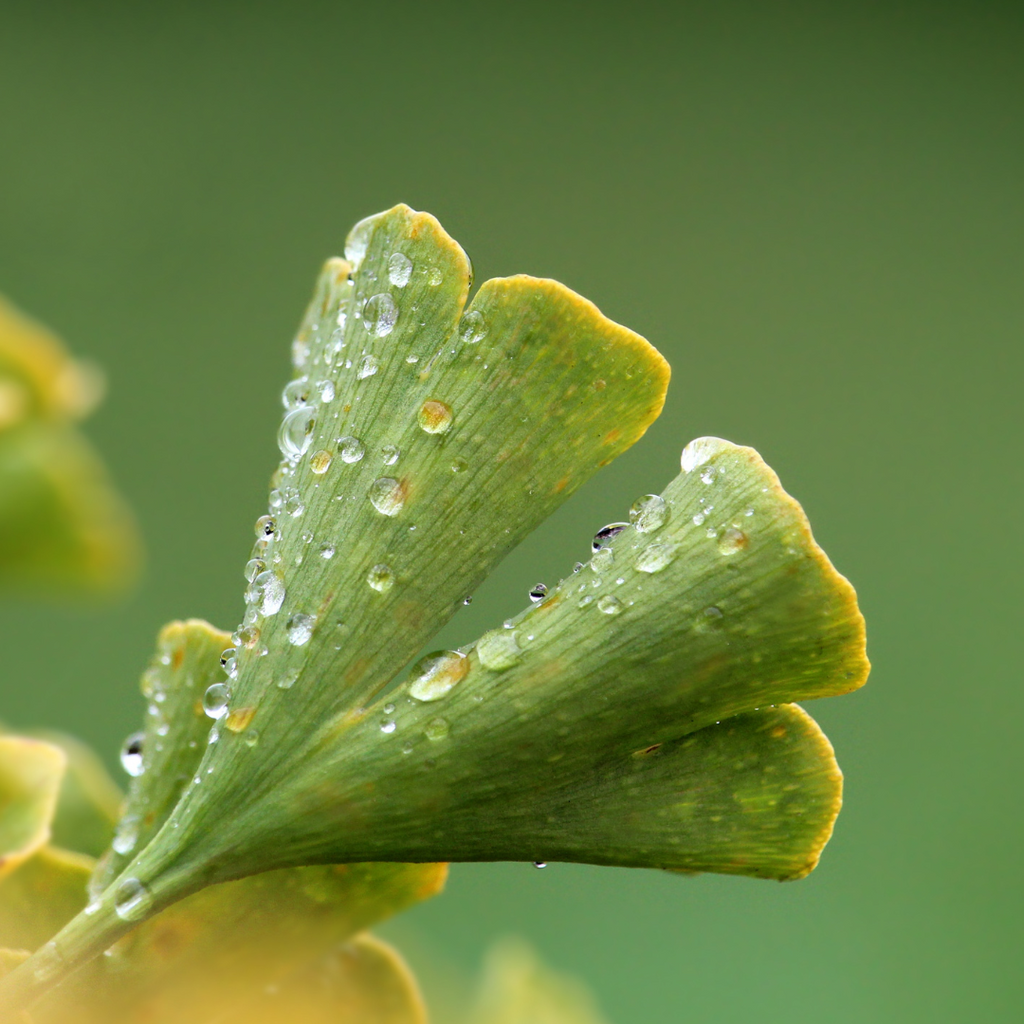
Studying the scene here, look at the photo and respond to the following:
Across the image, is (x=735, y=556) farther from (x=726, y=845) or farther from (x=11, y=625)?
(x=11, y=625)

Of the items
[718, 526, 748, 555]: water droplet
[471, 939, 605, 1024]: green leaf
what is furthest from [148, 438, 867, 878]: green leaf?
[471, 939, 605, 1024]: green leaf

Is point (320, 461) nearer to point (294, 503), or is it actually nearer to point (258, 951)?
point (294, 503)

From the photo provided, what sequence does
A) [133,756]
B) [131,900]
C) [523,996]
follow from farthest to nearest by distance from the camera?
[523,996] < [133,756] < [131,900]

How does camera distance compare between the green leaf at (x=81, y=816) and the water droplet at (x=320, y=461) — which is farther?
the green leaf at (x=81, y=816)

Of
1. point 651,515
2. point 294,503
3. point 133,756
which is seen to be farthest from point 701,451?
point 133,756

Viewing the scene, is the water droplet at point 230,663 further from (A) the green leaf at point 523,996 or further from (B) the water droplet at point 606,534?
(A) the green leaf at point 523,996

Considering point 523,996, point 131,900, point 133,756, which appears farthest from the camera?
point 523,996

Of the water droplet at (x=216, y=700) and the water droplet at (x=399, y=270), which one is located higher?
the water droplet at (x=399, y=270)

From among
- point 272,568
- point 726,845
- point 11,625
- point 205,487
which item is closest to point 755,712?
point 726,845

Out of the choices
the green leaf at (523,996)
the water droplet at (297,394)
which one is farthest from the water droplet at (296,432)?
the green leaf at (523,996)
